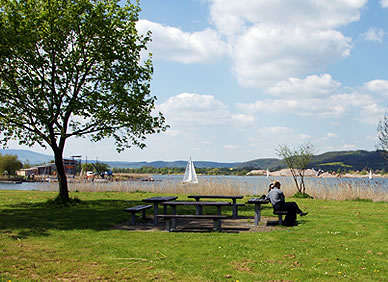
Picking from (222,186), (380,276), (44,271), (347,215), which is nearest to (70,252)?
(44,271)

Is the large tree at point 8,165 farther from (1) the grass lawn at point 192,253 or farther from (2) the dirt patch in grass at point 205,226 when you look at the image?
(2) the dirt patch in grass at point 205,226

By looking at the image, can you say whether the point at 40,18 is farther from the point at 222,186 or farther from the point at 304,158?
the point at 304,158

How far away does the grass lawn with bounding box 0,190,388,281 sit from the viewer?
564 cm

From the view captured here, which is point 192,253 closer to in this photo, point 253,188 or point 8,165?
point 253,188

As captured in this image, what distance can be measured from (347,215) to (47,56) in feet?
42.0

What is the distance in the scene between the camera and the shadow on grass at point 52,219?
953 cm

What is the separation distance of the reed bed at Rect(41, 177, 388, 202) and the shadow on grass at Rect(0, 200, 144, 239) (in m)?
9.00

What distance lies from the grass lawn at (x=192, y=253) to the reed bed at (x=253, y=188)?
32.3ft

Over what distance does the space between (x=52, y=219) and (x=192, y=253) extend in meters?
6.20

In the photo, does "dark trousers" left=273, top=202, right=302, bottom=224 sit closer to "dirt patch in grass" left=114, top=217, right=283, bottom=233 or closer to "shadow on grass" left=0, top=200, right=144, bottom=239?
"dirt patch in grass" left=114, top=217, right=283, bottom=233

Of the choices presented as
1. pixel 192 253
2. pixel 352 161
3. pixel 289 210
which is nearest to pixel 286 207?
pixel 289 210

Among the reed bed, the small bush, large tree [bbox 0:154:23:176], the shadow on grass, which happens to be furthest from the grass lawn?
large tree [bbox 0:154:23:176]

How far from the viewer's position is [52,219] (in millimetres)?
11461

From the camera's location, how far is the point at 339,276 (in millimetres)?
5500
